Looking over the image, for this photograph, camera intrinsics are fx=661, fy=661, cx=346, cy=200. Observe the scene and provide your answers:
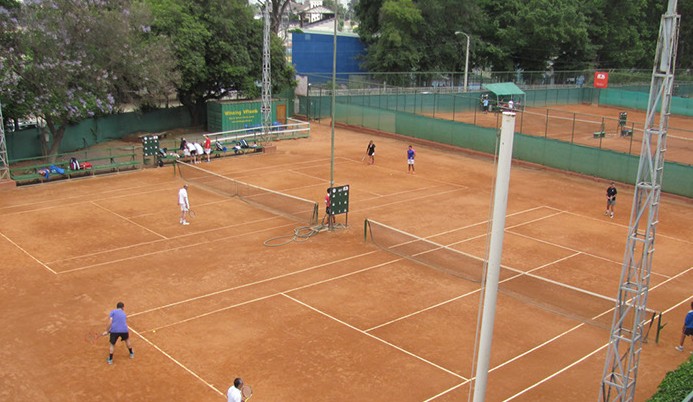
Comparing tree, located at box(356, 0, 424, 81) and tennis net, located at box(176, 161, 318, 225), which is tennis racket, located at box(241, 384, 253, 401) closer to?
tennis net, located at box(176, 161, 318, 225)

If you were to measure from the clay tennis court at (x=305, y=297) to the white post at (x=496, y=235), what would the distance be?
212 inches

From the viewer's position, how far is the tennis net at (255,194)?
27438mm

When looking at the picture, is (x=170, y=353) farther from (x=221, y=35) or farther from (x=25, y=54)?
(x=221, y=35)

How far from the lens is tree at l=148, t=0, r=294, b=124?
45.5 metres

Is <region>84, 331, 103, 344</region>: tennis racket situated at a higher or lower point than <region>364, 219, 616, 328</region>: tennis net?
lower

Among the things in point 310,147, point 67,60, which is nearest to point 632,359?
point 67,60

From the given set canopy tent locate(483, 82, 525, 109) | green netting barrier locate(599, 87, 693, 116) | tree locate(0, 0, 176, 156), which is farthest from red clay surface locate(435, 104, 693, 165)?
tree locate(0, 0, 176, 156)

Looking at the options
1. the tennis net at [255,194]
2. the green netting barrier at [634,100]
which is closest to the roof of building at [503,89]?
the green netting barrier at [634,100]

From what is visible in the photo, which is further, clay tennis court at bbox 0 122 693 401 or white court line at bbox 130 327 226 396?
clay tennis court at bbox 0 122 693 401

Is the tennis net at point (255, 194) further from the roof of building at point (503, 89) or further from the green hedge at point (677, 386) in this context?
the roof of building at point (503, 89)

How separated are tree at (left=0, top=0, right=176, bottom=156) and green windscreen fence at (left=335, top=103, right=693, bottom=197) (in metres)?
17.7

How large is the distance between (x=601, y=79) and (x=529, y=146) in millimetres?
39596

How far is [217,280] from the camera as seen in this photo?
2028 centimetres

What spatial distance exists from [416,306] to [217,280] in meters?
6.17
